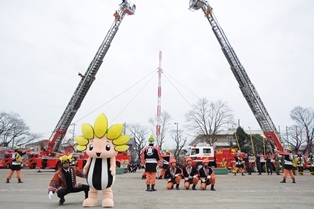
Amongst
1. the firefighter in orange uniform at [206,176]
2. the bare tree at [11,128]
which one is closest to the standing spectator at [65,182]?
the firefighter in orange uniform at [206,176]

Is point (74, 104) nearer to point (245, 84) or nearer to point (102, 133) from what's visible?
point (245, 84)

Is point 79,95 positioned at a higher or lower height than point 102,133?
higher

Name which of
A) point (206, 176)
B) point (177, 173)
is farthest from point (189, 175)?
point (206, 176)

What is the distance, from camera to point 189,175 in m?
10.8

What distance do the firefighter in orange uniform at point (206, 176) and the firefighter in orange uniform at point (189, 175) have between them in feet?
0.77

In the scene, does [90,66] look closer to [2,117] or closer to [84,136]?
[84,136]

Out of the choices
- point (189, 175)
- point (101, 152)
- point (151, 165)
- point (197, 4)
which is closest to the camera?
point (101, 152)

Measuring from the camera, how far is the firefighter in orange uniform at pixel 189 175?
34.7 ft

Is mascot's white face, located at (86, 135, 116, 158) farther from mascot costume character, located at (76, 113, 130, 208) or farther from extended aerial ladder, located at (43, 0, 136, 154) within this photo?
extended aerial ladder, located at (43, 0, 136, 154)

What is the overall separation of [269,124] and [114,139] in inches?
807

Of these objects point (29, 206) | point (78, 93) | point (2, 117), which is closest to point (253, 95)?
point (78, 93)

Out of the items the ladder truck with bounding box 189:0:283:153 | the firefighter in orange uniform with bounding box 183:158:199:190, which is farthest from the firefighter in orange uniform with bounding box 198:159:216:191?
the ladder truck with bounding box 189:0:283:153

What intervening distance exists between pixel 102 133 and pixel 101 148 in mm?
354

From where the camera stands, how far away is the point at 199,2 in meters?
25.3
